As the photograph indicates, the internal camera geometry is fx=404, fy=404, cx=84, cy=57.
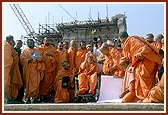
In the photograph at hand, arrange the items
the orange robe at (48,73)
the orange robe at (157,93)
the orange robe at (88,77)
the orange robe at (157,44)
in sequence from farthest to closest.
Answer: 1. the orange robe at (48,73)
2. the orange robe at (88,77)
3. the orange robe at (157,44)
4. the orange robe at (157,93)

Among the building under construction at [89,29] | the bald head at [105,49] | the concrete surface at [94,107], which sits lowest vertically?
the concrete surface at [94,107]

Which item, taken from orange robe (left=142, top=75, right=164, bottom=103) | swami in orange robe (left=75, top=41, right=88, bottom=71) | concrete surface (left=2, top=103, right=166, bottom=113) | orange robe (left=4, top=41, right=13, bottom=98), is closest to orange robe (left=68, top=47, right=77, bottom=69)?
swami in orange robe (left=75, top=41, right=88, bottom=71)

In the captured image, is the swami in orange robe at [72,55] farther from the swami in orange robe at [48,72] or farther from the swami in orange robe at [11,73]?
the swami in orange robe at [11,73]

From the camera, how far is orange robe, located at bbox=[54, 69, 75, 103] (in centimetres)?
980

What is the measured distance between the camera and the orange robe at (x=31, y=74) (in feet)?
32.1

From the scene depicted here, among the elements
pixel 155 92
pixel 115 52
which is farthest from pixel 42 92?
pixel 155 92

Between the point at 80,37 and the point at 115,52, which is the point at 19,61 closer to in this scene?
the point at 115,52

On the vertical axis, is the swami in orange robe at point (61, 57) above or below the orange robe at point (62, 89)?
above

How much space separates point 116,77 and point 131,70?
496mm

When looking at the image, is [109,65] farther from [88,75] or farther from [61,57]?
[61,57]

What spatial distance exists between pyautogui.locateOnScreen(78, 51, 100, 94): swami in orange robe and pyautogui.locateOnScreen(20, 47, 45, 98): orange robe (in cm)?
99

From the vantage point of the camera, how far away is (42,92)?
33.5 feet

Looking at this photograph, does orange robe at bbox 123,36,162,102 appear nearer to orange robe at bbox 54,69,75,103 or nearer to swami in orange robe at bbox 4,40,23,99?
orange robe at bbox 54,69,75,103

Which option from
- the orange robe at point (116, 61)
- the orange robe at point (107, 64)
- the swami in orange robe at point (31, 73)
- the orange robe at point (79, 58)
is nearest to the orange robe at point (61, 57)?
the orange robe at point (79, 58)
